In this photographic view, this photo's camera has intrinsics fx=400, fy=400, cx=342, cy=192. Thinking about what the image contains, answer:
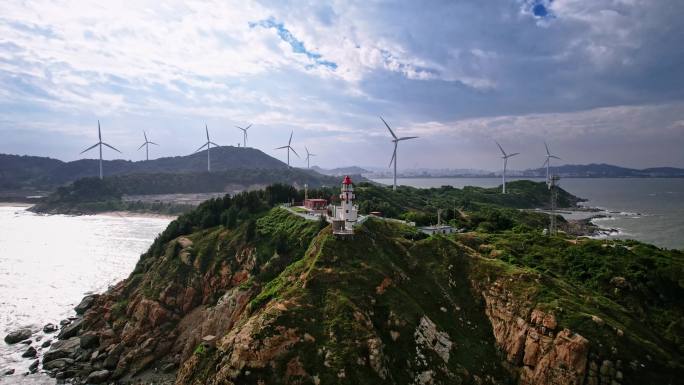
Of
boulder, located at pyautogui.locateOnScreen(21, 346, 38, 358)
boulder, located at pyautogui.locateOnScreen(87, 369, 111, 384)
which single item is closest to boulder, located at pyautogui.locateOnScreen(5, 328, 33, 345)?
boulder, located at pyautogui.locateOnScreen(21, 346, 38, 358)

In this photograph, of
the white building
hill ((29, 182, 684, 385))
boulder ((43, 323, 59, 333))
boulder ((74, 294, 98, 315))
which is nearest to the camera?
hill ((29, 182, 684, 385))

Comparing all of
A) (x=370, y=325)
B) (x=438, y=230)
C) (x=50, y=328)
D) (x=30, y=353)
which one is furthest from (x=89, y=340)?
(x=438, y=230)

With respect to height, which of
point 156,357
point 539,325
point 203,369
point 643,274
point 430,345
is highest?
point 643,274

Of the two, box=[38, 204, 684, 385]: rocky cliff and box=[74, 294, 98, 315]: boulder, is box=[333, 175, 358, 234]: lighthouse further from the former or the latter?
box=[74, 294, 98, 315]: boulder

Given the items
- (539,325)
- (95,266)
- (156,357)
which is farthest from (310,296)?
(95,266)

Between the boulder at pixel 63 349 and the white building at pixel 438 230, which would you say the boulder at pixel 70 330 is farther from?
the white building at pixel 438 230

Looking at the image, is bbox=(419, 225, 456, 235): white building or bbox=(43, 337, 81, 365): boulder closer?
bbox=(43, 337, 81, 365): boulder

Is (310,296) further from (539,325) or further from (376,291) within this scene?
(539,325)
